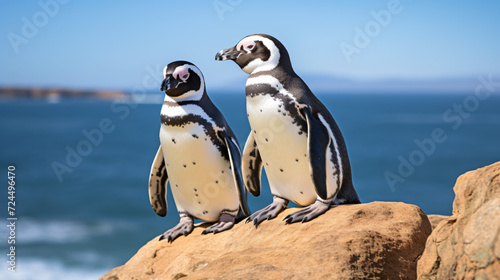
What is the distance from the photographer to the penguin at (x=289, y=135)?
144 inches

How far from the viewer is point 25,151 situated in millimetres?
38375

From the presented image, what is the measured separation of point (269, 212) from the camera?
3.93m

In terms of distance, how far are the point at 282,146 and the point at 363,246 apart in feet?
3.44

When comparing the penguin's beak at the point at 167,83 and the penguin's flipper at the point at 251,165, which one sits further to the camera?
the penguin's flipper at the point at 251,165

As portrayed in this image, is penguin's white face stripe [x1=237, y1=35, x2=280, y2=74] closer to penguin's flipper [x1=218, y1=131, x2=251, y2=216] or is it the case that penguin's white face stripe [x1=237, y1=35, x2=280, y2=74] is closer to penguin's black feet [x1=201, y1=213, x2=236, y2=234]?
penguin's flipper [x1=218, y1=131, x2=251, y2=216]

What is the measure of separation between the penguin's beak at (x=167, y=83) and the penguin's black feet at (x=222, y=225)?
1132 millimetres

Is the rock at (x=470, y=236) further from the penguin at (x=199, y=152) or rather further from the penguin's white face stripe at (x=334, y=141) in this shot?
the penguin at (x=199, y=152)

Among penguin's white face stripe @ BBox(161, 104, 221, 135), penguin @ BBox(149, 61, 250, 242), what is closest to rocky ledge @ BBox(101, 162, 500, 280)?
penguin @ BBox(149, 61, 250, 242)

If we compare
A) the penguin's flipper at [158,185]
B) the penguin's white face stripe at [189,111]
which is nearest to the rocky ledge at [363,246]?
the penguin's flipper at [158,185]

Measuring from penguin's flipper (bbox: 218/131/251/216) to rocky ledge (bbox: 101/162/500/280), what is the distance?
20cm

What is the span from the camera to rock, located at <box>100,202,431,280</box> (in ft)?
9.47

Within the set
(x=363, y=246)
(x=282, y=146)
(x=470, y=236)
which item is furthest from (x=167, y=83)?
(x=470, y=236)

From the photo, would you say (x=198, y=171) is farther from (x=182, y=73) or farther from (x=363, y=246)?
(x=363, y=246)

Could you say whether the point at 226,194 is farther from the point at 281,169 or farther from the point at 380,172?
the point at 380,172
